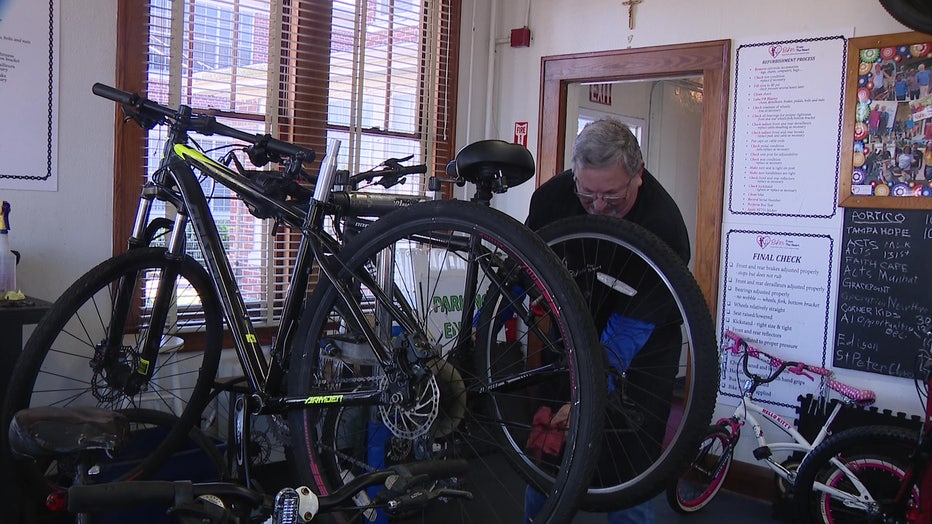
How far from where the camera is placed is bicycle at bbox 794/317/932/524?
2768 millimetres

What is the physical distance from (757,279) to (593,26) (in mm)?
1515

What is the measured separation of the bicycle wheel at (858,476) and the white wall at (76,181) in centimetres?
295

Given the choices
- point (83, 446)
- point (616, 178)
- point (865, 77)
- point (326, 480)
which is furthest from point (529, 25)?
point (83, 446)

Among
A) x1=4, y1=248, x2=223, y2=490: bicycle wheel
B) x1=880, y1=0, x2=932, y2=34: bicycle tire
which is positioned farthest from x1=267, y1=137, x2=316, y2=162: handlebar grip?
x1=880, y1=0, x2=932, y2=34: bicycle tire

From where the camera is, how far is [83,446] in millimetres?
1282

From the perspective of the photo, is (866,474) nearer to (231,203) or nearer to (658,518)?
(658,518)

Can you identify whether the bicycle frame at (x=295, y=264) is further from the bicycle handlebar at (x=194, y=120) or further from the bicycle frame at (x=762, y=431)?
the bicycle frame at (x=762, y=431)

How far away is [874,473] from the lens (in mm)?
2994

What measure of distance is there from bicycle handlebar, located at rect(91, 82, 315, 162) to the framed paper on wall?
230cm

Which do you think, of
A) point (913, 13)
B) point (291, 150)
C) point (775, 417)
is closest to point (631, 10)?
point (913, 13)

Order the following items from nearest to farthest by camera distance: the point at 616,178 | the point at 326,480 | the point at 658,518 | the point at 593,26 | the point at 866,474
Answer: the point at 326,480 < the point at 616,178 < the point at 866,474 < the point at 658,518 < the point at 593,26

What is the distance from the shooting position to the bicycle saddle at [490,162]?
1.67m

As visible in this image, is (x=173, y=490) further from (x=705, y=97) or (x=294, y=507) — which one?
(x=705, y=97)

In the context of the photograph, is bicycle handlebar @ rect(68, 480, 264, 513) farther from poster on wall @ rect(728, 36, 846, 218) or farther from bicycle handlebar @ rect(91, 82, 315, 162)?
poster on wall @ rect(728, 36, 846, 218)
